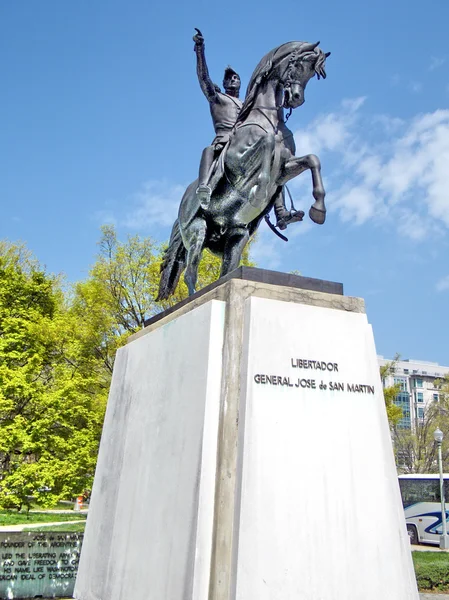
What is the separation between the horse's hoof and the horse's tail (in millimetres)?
1893

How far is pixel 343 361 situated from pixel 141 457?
174cm

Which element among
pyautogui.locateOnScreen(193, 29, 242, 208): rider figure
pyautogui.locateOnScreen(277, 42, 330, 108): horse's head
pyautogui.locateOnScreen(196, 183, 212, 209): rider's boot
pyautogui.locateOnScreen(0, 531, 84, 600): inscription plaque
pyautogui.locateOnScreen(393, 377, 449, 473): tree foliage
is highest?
pyautogui.locateOnScreen(393, 377, 449, 473): tree foliage

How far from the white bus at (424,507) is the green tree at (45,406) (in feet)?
48.9

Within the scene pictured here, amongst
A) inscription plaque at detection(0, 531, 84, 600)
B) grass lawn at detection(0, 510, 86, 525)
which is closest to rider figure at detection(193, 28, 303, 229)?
inscription plaque at detection(0, 531, 84, 600)

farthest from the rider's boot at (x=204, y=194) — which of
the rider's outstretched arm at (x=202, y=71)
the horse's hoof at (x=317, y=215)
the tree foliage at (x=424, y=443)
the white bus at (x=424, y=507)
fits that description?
the tree foliage at (x=424, y=443)

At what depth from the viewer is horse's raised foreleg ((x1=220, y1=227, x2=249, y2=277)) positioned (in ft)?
18.7

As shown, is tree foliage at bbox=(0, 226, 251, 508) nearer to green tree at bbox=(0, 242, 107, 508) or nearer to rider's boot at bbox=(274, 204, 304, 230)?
green tree at bbox=(0, 242, 107, 508)

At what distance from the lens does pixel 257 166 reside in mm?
5293

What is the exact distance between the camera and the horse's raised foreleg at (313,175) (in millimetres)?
5098

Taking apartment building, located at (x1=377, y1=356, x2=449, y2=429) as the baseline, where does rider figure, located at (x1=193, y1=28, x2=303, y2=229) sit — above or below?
below

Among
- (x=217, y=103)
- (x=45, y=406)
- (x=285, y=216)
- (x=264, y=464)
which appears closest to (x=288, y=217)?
(x=285, y=216)

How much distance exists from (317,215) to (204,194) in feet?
3.54

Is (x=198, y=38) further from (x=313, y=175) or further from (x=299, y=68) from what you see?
(x=313, y=175)

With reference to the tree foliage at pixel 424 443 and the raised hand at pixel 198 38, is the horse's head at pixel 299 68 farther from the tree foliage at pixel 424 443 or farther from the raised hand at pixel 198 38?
the tree foliage at pixel 424 443
